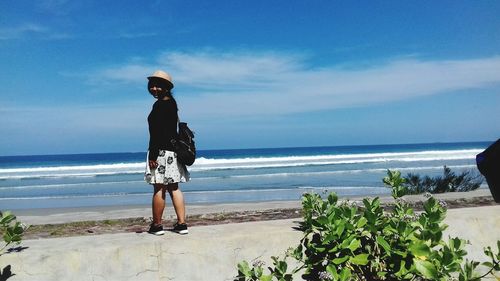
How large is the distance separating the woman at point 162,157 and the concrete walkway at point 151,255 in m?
0.37

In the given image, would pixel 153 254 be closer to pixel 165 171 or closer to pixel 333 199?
pixel 165 171

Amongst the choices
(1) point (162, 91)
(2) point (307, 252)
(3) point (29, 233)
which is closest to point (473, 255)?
(2) point (307, 252)

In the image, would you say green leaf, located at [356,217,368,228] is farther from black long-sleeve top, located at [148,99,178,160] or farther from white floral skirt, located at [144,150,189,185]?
black long-sleeve top, located at [148,99,178,160]

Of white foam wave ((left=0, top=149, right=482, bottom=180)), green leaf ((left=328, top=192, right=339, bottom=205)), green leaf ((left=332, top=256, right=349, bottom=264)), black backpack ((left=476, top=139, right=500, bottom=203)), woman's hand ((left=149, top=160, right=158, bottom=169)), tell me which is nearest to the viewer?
black backpack ((left=476, top=139, right=500, bottom=203))

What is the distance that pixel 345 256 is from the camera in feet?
8.85

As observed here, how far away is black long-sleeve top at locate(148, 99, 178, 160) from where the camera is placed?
13.9ft

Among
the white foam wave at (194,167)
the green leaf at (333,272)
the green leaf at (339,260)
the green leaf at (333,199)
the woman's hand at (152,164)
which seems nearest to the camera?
the green leaf at (333,272)

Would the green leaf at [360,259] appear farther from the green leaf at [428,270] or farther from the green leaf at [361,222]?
the green leaf at [428,270]

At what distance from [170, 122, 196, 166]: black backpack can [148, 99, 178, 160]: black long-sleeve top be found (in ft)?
0.20

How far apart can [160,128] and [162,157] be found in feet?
0.96

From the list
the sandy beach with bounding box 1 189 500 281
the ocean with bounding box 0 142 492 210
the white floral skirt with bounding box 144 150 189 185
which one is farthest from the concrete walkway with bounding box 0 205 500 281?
the ocean with bounding box 0 142 492 210

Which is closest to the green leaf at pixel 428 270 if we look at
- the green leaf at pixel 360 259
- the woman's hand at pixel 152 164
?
the green leaf at pixel 360 259

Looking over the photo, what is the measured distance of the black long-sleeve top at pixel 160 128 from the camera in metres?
4.24

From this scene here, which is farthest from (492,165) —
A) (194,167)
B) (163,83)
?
(194,167)
